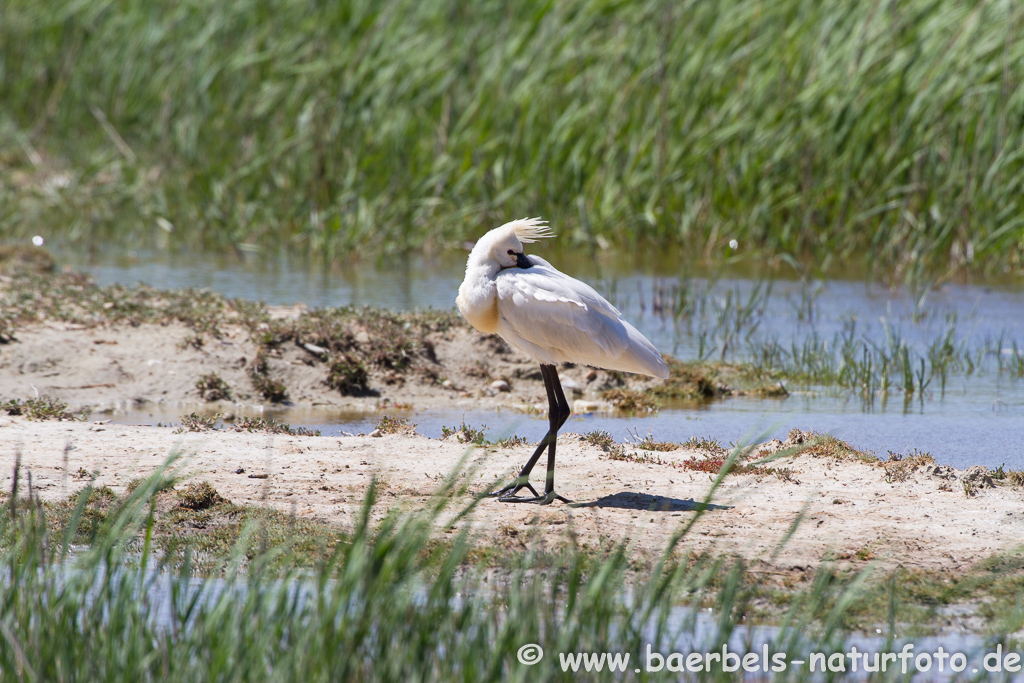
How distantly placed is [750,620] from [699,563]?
296 millimetres

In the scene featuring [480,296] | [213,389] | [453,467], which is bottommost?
[453,467]

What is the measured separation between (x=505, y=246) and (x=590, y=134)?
272 inches

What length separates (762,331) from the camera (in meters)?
9.73

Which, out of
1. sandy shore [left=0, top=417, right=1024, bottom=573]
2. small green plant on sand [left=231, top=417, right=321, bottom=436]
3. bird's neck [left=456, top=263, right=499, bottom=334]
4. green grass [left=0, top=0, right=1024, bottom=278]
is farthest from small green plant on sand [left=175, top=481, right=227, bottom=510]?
green grass [left=0, top=0, right=1024, bottom=278]

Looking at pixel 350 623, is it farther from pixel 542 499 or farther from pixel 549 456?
pixel 549 456

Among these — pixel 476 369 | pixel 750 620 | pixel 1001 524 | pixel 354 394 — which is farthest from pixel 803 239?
pixel 750 620

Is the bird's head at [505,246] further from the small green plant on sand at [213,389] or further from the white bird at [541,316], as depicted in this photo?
the small green plant on sand at [213,389]

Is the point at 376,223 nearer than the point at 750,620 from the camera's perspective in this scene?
No

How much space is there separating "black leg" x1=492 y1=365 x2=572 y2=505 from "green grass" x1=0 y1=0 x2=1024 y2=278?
18.5ft

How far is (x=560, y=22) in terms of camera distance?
1262 centimetres

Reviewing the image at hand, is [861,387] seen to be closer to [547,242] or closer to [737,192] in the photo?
[737,192]

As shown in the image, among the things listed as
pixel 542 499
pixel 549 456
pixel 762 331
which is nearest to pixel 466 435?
pixel 549 456

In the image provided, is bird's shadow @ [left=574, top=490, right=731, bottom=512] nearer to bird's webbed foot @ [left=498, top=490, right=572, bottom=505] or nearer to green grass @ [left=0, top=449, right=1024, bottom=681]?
bird's webbed foot @ [left=498, top=490, right=572, bottom=505]

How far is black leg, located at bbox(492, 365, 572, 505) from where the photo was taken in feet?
17.8
